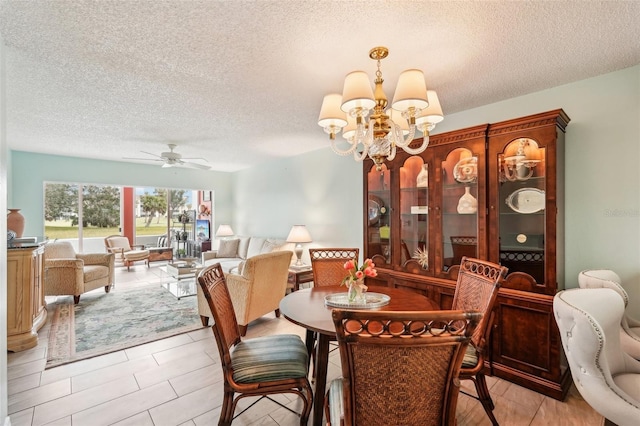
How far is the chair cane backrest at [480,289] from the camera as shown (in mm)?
1781

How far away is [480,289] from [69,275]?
521 centimetres

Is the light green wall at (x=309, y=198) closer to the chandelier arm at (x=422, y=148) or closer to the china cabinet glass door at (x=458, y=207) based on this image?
the china cabinet glass door at (x=458, y=207)

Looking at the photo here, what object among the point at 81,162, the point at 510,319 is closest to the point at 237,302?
the point at 510,319

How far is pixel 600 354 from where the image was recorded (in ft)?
4.47

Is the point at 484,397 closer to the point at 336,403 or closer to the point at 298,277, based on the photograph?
the point at 336,403

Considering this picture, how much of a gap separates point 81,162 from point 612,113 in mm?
7387

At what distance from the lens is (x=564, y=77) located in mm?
2324

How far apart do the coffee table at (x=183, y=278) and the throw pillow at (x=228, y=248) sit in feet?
3.48

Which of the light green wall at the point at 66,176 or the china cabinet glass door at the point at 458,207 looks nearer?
the china cabinet glass door at the point at 458,207

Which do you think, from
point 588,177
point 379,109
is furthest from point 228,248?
point 588,177

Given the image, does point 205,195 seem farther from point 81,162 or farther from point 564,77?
point 564,77

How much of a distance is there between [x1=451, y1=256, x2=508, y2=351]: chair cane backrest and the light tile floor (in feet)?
2.20

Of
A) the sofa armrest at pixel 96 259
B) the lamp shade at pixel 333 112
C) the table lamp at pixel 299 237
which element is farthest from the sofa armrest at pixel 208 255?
the lamp shade at pixel 333 112

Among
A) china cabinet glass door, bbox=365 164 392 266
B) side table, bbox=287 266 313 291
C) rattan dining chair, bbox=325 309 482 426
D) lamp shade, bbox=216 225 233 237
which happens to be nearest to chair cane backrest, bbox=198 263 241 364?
rattan dining chair, bbox=325 309 482 426
